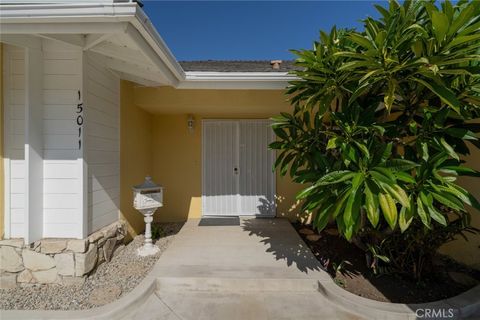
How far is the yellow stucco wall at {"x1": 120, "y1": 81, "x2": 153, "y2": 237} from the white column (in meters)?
1.35

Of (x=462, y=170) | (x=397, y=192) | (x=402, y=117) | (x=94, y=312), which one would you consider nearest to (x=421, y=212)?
(x=397, y=192)

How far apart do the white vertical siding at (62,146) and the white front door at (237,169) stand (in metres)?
3.46

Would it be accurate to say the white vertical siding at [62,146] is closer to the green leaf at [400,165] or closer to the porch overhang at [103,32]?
the porch overhang at [103,32]

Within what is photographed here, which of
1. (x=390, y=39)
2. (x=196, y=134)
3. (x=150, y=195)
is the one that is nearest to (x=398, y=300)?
(x=390, y=39)

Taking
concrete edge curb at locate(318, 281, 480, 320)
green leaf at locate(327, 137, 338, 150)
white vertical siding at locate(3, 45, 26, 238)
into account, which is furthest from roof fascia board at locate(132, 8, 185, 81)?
concrete edge curb at locate(318, 281, 480, 320)

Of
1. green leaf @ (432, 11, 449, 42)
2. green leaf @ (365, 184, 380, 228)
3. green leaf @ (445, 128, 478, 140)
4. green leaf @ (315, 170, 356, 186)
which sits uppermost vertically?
green leaf @ (432, 11, 449, 42)

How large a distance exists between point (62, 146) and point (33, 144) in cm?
30

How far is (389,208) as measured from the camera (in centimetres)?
231

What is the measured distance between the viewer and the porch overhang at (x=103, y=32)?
92.0 inches

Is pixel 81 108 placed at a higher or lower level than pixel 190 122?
lower

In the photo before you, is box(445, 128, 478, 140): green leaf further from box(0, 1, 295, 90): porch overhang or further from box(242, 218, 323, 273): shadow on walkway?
box(0, 1, 295, 90): porch overhang

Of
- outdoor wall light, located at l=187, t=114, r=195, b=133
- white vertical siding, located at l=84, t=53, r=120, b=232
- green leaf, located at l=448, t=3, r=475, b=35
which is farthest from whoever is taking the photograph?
outdoor wall light, located at l=187, t=114, r=195, b=133

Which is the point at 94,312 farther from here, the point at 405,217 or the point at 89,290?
the point at 405,217

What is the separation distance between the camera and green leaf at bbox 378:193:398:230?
2287 mm
